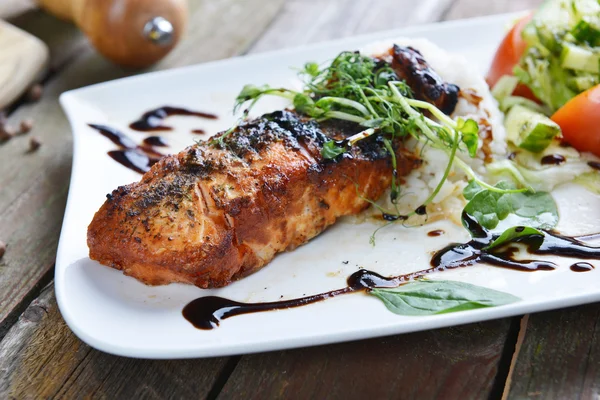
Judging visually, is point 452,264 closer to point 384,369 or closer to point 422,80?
point 384,369

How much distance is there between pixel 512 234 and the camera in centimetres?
305

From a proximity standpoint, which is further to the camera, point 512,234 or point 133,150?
point 133,150

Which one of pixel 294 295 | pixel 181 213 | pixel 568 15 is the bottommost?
pixel 294 295

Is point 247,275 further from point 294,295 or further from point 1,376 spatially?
point 1,376

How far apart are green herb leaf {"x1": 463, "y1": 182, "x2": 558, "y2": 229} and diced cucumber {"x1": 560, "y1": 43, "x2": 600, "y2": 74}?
1125mm

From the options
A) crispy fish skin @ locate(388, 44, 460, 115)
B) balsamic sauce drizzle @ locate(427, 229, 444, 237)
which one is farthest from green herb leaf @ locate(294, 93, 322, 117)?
balsamic sauce drizzle @ locate(427, 229, 444, 237)

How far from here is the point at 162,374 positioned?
2.59 meters

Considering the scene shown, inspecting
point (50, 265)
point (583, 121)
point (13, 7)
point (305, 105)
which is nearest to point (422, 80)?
point (305, 105)

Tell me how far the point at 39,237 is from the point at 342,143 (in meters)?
1.68

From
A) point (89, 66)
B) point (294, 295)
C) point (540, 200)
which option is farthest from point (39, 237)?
point (540, 200)

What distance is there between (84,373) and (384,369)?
1.19 meters

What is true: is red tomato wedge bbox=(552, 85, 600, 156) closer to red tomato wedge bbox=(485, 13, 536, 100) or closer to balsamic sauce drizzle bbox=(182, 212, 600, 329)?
red tomato wedge bbox=(485, 13, 536, 100)

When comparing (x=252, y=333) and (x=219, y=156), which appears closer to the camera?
(x=252, y=333)

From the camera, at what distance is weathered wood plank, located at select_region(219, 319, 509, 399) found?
2.49m
